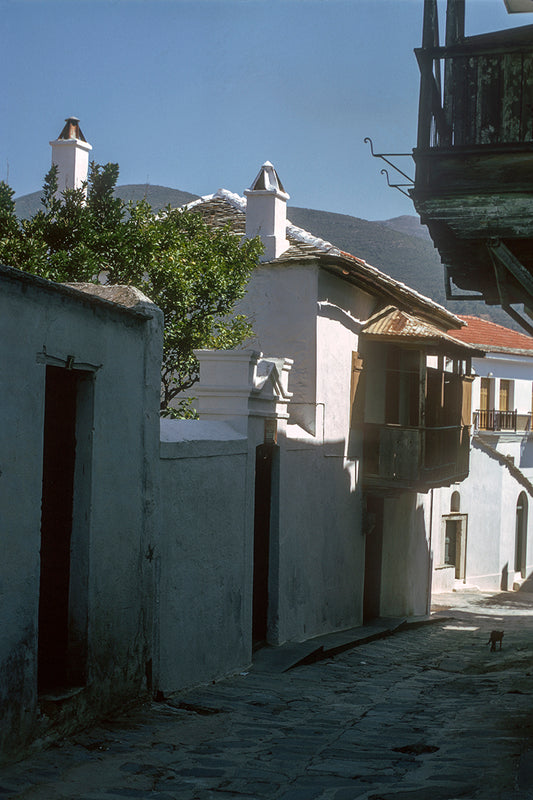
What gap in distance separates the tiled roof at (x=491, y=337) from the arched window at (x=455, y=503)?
241 inches

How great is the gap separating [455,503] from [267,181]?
55.1ft

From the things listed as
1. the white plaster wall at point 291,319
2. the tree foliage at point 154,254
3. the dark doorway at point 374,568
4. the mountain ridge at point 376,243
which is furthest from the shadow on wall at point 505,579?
the mountain ridge at point 376,243

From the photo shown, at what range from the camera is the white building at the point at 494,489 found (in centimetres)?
3078

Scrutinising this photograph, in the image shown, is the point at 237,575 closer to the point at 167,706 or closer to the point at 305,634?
the point at 167,706

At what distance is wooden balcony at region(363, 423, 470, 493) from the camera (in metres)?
17.2

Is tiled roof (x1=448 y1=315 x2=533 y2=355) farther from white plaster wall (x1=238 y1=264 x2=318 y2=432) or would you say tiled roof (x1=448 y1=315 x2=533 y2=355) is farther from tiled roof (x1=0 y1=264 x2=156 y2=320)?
tiled roof (x1=0 y1=264 x2=156 y2=320)

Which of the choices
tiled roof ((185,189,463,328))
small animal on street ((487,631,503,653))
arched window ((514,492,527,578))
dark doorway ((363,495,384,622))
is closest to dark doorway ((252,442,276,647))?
small animal on street ((487,631,503,653))

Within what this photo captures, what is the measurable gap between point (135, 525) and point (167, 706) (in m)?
1.65

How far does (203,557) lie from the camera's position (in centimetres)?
964

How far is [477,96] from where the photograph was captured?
25.4 ft

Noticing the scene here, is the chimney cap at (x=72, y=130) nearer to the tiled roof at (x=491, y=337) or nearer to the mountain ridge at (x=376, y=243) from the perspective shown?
the tiled roof at (x=491, y=337)

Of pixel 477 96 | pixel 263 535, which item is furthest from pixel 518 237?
pixel 263 535

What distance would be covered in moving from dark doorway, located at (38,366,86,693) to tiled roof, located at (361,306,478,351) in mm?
10698

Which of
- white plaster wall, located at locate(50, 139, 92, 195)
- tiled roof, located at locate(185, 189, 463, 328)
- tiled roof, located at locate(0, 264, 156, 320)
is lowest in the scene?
tiled roof, located at locate(0, 264, 156, 320)
